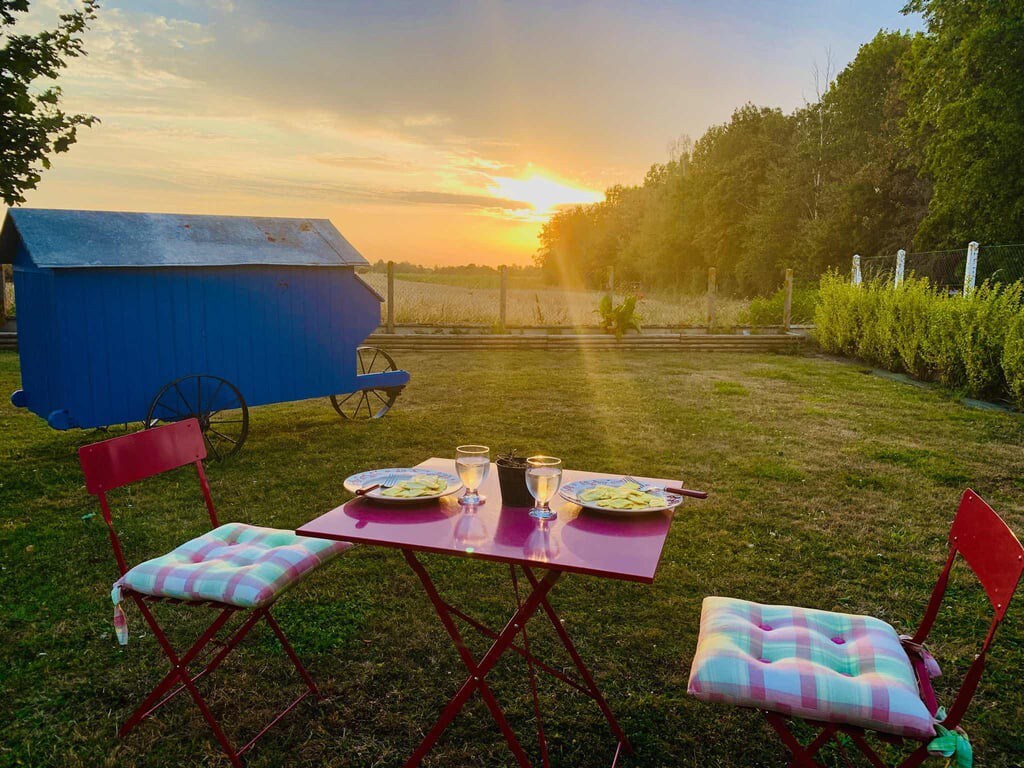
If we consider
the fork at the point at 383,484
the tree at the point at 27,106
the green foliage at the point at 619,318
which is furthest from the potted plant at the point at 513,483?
the green foliage at the point at 619,318

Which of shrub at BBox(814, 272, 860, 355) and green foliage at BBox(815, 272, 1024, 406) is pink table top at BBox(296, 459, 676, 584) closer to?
green foliage at BBox(815, 272, 1024, 406)

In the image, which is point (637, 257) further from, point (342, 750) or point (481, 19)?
point (342, 750)

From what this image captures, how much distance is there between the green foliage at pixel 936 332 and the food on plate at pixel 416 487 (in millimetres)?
8008

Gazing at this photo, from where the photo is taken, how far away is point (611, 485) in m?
2.31

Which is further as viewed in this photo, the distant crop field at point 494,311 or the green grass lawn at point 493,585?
the distant crop field at point 494,311

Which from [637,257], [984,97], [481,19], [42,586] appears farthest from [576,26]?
[637,257]

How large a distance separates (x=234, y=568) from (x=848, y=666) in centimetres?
187

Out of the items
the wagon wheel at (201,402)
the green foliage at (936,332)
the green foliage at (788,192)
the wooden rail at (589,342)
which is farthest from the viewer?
the green foliage at (788,192)

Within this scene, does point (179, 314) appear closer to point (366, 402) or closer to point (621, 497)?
point (366, 402)

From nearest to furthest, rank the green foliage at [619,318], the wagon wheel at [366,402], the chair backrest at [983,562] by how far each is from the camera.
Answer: the chair backrest at [983,562]
the wagon wheel at [366,402]
the green foliage at [619,318]

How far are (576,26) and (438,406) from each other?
685cm

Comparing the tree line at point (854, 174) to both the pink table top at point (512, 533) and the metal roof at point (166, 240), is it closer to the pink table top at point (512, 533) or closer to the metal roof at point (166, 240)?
the metal roof at point (166, 240)

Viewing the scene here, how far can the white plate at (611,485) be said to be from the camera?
207 cm

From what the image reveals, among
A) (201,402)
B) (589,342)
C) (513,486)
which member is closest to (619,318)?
(589,342)
